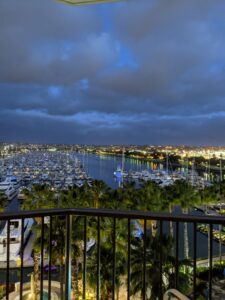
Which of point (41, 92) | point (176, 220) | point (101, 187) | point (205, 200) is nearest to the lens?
point (176, 220)

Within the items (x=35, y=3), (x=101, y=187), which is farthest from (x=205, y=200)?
(x=35, y=3)

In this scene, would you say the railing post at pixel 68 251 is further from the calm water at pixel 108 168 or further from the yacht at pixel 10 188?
the calm water at pixel 108 168

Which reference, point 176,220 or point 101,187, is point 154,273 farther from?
point 101,187

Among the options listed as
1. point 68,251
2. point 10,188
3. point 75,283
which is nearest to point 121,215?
point 68,251

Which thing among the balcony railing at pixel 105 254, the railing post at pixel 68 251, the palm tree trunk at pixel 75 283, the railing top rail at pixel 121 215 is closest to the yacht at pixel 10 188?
the balcony railing at pixel 105 254

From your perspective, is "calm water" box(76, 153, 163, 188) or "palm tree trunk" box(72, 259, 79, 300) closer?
"palm tree trunk" box(72, 259, 79, 300)

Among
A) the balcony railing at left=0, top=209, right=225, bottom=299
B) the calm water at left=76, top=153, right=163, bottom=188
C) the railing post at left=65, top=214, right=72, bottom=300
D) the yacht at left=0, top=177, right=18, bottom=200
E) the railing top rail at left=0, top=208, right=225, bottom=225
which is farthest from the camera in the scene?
the calm water at left=76, top=153, right=163, bottom=188

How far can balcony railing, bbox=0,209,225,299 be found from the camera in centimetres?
226

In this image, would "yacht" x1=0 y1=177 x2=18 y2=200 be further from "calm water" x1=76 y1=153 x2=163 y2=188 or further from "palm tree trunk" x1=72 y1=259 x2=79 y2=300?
"palm tree trunk" x1=72 y1=259 x2=79 y2=300

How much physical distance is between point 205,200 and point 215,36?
2063cm

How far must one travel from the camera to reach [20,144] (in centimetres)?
9756

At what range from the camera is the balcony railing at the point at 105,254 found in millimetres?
2264

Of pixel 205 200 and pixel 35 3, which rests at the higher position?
pixel 35 3

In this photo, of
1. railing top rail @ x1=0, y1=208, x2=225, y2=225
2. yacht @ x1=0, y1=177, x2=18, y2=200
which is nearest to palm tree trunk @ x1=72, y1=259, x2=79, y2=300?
railing top rail @ x1=0, y1=208, x2=225, y2=225
